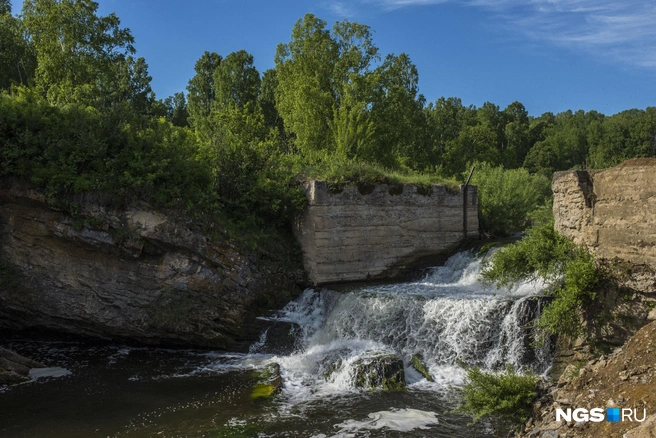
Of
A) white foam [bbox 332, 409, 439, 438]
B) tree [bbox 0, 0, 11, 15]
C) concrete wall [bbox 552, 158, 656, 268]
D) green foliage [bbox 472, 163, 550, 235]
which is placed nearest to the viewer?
white foam [bbox 332, 409, 439, 438]

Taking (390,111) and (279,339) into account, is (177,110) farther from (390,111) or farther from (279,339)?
(279,339)

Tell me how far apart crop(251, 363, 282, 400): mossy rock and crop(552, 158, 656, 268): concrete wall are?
19.8 ft

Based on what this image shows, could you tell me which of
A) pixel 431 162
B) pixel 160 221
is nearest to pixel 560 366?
pixel 160 221

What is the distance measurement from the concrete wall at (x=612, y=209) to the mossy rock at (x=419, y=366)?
11.9 ft

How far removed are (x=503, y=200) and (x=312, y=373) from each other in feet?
34.8

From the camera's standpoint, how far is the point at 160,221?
1150 cm

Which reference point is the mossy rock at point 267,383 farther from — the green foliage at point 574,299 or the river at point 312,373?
the green foliage at point 574,299

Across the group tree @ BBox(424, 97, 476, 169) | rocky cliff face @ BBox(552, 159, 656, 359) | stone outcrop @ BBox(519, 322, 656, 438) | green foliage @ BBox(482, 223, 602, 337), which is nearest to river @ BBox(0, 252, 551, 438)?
green foliage @ BBox(482, 223, 602, 337)

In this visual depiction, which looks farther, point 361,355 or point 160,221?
point 160,221

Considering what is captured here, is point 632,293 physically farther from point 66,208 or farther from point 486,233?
point 66,208

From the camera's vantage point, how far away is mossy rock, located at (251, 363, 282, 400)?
29.5 feet

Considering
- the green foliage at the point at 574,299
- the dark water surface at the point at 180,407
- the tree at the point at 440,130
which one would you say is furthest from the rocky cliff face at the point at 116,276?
the tree at the point at 440,130

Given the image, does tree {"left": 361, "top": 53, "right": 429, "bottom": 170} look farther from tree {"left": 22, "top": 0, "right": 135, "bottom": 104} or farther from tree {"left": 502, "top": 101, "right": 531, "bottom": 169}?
tree {"left": 502, "top": 101, "right": 531, "bottom": 169}

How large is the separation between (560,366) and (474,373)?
293 cm
